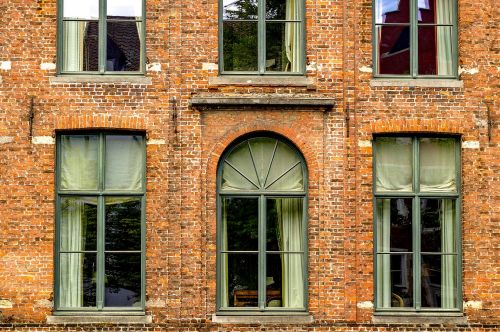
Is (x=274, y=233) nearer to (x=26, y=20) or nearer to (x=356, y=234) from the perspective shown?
(x=356, y=234)

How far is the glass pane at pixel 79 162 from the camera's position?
46.8 ft

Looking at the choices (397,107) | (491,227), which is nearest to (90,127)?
(397,107)

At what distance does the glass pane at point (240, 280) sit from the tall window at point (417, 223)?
2.11 m

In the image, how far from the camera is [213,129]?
14266 mm

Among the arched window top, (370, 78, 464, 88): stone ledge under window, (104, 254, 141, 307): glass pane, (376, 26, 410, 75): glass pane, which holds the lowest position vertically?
(104, 254, 141, 307): glass pane

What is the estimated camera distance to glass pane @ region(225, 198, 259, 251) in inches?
563

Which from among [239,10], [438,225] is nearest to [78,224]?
[239,10]

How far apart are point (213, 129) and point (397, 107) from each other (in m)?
3.18

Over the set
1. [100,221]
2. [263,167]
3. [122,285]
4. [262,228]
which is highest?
[263,167]

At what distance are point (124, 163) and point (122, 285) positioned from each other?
6.79 ft

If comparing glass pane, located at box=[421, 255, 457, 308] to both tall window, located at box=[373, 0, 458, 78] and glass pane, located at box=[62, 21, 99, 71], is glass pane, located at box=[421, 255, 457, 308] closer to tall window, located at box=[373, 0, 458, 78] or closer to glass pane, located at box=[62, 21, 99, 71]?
tall window, located at box=[373, 0, 458, 78]

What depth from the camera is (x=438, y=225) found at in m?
14.4

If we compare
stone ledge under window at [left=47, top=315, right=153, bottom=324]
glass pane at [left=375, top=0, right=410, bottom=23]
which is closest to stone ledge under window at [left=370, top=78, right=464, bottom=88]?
glass pane at [left=375, top=0, right=410, bottom=23]

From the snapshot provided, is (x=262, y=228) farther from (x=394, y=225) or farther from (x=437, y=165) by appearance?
(x=437, y=165)
